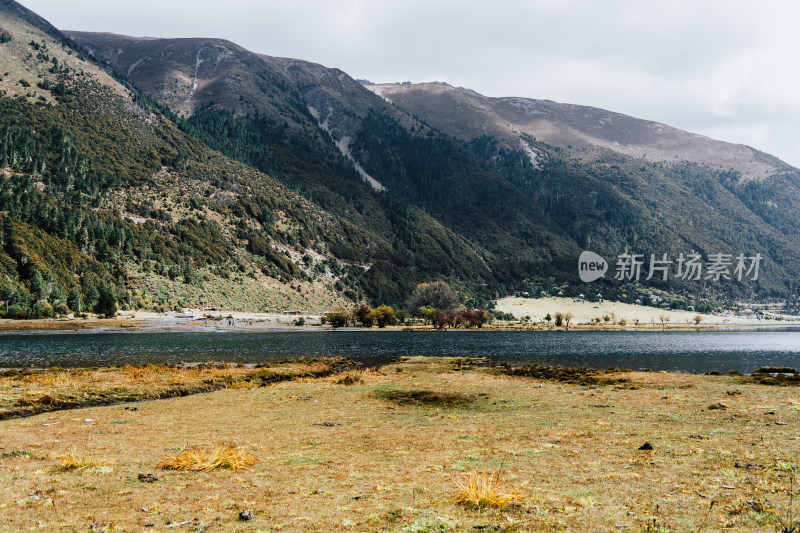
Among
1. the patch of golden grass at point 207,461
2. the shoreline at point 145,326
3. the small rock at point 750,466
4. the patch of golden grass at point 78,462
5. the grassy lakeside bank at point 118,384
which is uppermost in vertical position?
the small rock at point 750,466

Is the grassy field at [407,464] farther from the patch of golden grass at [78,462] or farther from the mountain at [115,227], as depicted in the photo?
the mountain at [115,227]

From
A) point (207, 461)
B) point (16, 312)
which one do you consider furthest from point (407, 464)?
point (16, 312)

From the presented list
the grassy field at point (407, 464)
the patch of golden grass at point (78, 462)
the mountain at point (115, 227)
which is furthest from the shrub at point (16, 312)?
the patch of golden grass at point (78, 462)

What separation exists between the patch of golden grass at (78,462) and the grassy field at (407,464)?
78mm

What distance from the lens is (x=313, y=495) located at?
10.3 metres

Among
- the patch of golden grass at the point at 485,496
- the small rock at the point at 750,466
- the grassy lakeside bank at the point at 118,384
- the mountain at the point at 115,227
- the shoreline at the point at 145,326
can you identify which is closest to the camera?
the patch of golden grass at the point at 485,496

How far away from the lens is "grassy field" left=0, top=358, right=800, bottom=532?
28.8 feet

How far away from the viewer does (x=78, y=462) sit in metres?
12.7

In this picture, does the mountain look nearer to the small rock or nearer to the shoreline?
the shoreline

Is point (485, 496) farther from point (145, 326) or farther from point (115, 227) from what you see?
point (115, 227)

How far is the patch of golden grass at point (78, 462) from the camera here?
41.1 feet

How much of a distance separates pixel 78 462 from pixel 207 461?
11.4ft

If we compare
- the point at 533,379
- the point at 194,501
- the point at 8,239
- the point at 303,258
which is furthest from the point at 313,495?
the point at 303,258

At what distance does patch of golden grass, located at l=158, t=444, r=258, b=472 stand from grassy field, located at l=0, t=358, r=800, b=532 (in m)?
0.08
